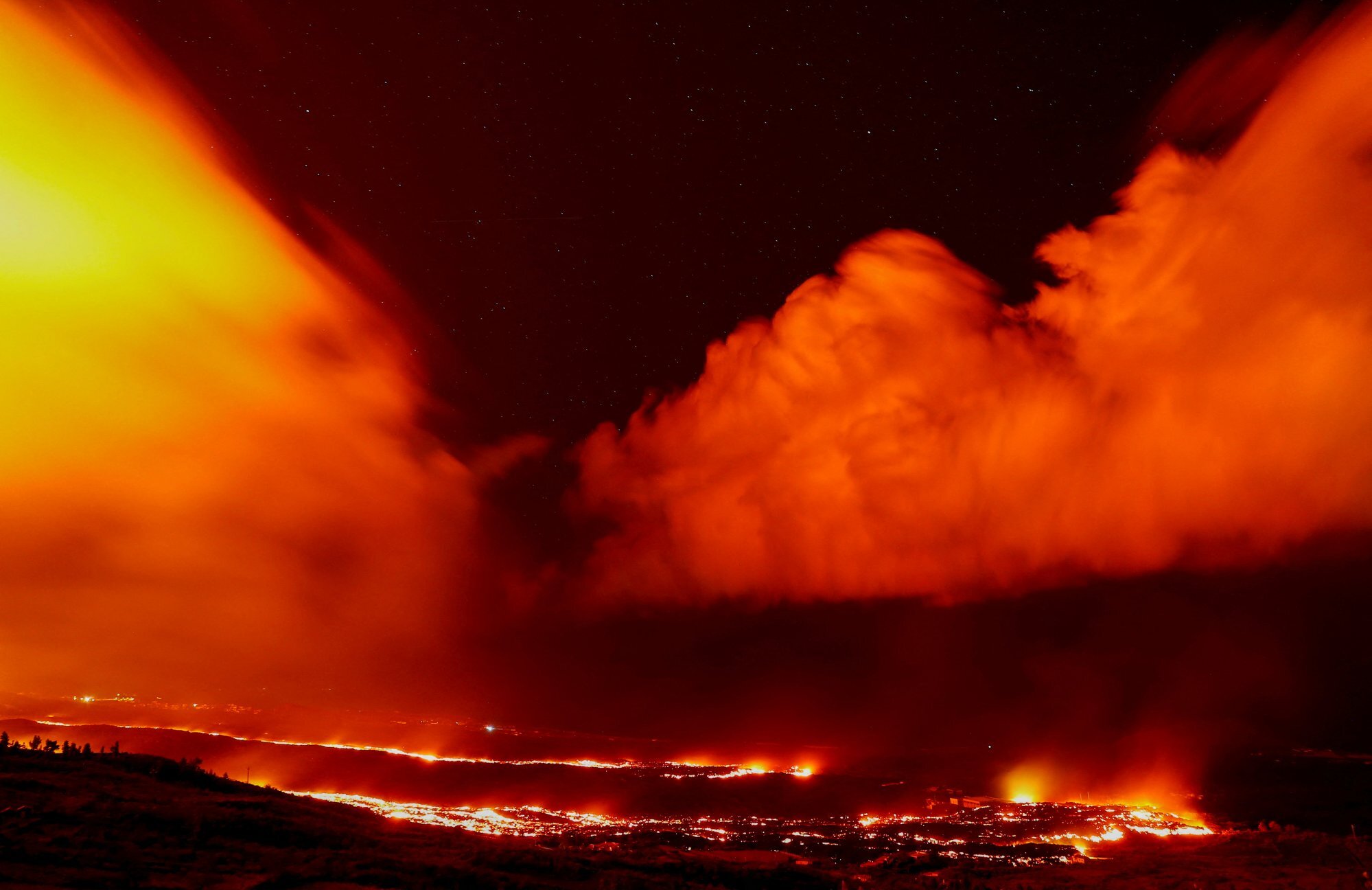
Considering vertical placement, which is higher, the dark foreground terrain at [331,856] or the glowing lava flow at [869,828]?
the dark foreground terrain at [331,856]

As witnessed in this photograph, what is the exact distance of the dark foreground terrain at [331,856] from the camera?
42.8m

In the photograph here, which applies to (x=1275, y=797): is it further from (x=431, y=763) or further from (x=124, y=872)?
(x=124, y=872)

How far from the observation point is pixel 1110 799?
151 metres

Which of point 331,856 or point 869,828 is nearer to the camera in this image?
point 331,856

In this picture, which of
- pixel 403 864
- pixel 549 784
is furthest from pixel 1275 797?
pixel 403 864

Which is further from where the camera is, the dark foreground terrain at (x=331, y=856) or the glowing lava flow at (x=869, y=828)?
the glowing lava flow at (x=869, y=828)

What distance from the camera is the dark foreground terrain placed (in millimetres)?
42844

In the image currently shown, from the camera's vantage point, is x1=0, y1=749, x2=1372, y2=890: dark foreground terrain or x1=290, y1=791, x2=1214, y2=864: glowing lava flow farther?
x1=290, y1=791, x2=1214, y2=864: glowing lava flow

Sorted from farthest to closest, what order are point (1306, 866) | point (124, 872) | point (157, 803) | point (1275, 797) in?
point (1275, 797)
point (1306, 866)
point (157, 803)
point (124, 872)

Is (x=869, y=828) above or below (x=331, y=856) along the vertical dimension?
below

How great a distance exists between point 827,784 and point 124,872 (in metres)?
151

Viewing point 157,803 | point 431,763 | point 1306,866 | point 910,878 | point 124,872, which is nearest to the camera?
point 124,872

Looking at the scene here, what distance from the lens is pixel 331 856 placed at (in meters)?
49.1

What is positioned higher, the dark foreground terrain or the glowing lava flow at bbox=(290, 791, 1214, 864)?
the dark foreground terrain
